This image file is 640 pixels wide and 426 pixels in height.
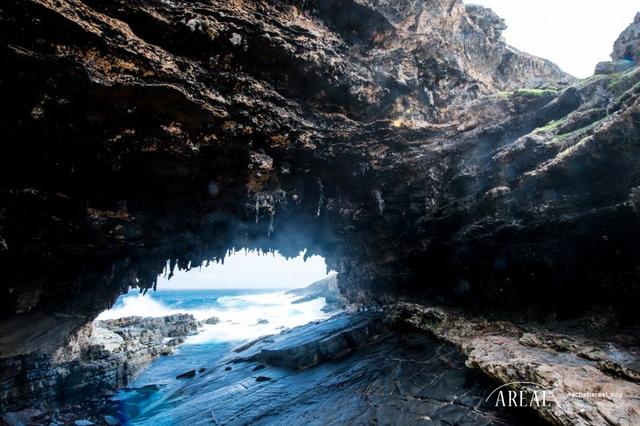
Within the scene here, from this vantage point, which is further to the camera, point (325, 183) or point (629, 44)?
point (325, 183)

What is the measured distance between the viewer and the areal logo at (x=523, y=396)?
23.4 ft

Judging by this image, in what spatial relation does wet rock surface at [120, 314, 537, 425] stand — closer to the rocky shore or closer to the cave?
the cave

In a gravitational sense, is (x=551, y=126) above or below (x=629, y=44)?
below

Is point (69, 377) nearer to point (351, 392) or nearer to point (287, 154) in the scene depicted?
point (351, 392)

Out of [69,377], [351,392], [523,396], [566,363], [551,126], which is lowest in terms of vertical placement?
[69,377]

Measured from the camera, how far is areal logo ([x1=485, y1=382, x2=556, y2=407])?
712 centimetres

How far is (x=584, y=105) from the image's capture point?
511 inches

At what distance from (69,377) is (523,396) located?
62.8 feet

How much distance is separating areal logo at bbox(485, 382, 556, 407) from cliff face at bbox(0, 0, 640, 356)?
18.3 ft

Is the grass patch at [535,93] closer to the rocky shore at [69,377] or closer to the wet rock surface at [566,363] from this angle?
the wet rock surface at [566,363]

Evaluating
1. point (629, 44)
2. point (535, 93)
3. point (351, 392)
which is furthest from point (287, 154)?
point (629, 44)

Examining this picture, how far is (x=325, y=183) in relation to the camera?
51.1 feet

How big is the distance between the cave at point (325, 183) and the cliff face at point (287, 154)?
0.24 ft

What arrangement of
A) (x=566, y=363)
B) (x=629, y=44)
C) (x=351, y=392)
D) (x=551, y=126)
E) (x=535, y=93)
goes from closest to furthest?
(x=566, y=363) < (x=351, y=392) < (x=551, y=126) < (x=535, y=93) < (x=629, y=44)
